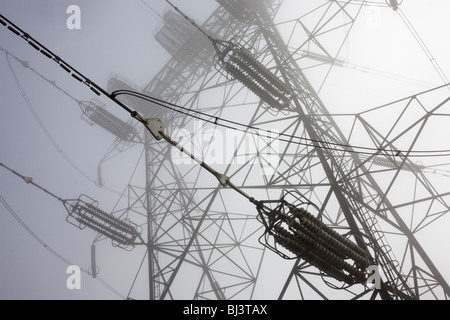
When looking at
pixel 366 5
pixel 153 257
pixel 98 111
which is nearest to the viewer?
pixel 366 5

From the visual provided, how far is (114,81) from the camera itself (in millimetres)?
17047

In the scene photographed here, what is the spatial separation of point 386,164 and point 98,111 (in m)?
15.6

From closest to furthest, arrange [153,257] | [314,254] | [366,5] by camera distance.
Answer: [314,254], [366,5], [153,257]
